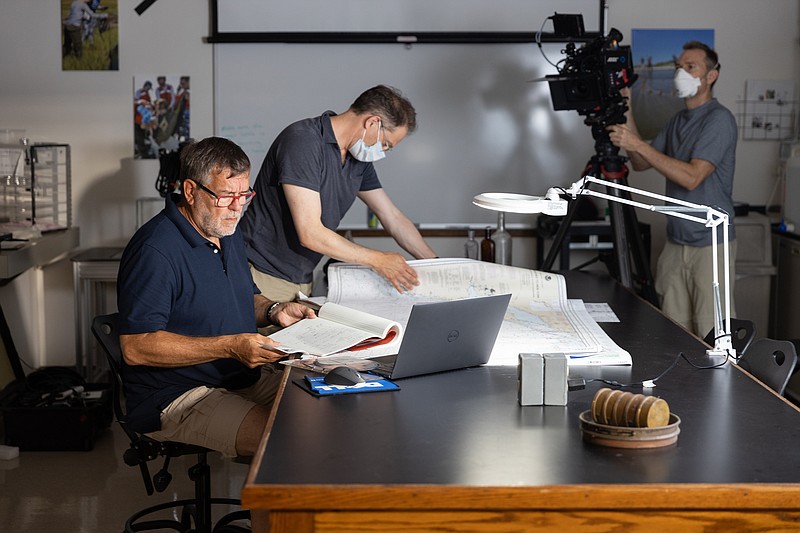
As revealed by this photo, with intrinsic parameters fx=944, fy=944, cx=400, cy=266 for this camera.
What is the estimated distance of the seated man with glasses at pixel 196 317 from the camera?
2.26 meters

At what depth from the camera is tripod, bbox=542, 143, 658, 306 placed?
3826 mm

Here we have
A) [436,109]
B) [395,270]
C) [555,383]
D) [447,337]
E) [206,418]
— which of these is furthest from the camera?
[436,109]

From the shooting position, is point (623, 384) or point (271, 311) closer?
point (623, 384)

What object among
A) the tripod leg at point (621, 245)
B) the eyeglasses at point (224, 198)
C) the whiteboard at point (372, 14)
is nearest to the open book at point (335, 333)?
the eyeglasses at point (224, 198)

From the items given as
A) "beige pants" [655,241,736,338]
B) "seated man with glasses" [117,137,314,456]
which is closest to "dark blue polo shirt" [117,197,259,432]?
"seated man with glasses" [117,137,314,456]

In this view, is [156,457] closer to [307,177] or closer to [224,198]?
[224,198]

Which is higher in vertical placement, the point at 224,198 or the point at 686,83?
the point at 686,83

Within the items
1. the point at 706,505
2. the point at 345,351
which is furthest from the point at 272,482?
the point at 345,351

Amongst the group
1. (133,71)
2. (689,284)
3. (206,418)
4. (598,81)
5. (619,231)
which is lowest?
(206,418)

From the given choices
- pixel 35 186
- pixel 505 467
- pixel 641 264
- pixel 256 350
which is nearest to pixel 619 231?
pixel 641 264

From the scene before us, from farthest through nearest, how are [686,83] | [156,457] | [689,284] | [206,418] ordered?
[689,284] < [686,83] < [156,457] < [206,418]

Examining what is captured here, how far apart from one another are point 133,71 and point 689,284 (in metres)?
2.97

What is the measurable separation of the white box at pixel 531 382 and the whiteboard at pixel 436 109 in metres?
3.23

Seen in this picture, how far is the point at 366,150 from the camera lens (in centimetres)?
311
